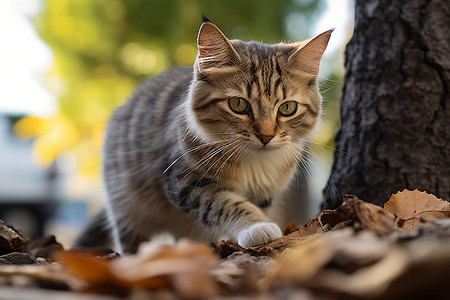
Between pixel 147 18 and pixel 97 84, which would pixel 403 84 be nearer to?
pixel 147 18

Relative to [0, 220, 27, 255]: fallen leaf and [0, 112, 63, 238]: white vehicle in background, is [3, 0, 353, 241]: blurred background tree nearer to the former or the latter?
[0, 112, 63, 238]: white vehicle in background

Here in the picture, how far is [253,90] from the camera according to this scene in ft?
5.90

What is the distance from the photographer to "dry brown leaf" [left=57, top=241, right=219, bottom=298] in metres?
0.61

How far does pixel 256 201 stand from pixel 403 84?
80 cm

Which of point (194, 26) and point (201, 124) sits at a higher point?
point (194, 26)

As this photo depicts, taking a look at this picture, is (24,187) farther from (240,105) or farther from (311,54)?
(311,54)

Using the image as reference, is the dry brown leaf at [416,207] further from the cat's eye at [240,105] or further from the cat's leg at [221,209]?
the cat's eye at [240,105]

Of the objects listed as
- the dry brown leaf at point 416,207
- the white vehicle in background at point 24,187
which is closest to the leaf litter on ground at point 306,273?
the dry brown leaf at point 416,207

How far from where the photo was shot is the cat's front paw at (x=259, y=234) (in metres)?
1.44

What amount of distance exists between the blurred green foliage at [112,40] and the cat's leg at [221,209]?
13.1ft

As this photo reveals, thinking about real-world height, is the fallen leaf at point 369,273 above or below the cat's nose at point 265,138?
below

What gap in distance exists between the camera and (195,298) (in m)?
0.60

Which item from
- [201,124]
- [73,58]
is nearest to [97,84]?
[73,58]

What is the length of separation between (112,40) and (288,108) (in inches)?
181
